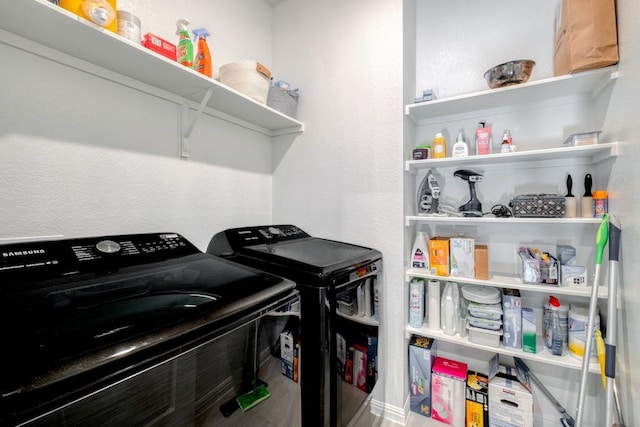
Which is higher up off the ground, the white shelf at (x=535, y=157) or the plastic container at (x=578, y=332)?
the white shelf at (x=535, y=157)

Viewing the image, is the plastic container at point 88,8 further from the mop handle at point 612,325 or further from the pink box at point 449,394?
the pink box at point 449,394

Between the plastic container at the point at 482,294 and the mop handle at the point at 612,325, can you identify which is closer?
the mop handle at the point at 612,325

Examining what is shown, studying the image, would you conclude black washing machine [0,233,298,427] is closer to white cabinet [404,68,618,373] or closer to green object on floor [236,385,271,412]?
green object on floor [236,385,271,412]

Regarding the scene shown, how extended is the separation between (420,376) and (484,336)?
50 cm

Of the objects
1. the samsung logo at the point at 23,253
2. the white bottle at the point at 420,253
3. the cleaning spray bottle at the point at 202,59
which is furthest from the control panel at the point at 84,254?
the white bottle at the point at 420,253

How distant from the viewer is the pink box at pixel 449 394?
1.68 m

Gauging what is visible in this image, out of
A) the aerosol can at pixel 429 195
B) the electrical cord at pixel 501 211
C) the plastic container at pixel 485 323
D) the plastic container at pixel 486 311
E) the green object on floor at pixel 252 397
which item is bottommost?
the plastic container at pixel 485 323

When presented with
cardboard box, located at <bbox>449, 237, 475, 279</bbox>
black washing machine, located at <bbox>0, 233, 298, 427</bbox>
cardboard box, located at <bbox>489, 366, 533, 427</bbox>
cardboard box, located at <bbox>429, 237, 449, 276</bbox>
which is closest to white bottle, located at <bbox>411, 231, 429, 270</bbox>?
cardboard box, located at <bbox>429, 237, 449, 276</bbox>

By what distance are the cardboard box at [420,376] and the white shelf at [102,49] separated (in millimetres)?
1882

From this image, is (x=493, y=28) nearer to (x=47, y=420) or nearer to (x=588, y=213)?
(x=588, y=213)

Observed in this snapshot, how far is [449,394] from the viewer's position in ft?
5.61

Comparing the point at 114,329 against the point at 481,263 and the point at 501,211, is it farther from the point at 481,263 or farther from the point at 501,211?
the point at 501,211

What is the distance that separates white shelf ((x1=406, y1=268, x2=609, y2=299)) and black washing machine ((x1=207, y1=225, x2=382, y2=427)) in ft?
0.96

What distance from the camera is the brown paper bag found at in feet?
4.07
